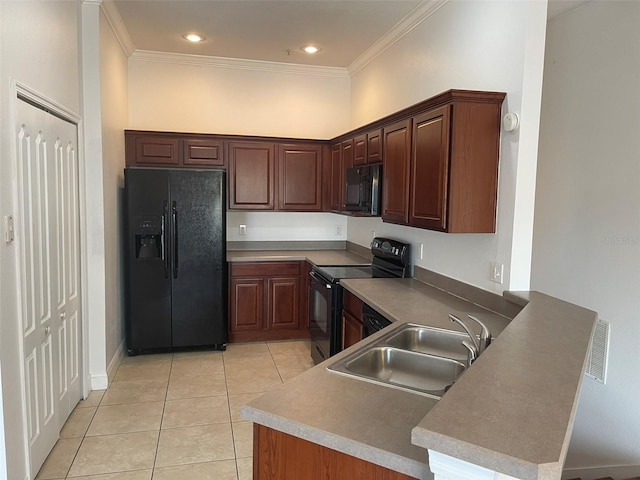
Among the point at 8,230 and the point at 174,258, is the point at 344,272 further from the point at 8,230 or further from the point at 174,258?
the point at 8,230

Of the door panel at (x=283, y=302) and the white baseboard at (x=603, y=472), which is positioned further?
the door panel at (x=283, y=302)

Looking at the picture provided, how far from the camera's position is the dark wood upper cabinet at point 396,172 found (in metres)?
2.94

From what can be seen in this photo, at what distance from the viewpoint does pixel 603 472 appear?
9.45 ft

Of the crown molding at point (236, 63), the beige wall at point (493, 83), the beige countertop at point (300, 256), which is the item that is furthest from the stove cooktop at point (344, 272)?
the crown molding at point (236, 63)

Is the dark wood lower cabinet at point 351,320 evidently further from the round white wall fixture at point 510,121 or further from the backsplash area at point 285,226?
the backsplash area at point 285,226

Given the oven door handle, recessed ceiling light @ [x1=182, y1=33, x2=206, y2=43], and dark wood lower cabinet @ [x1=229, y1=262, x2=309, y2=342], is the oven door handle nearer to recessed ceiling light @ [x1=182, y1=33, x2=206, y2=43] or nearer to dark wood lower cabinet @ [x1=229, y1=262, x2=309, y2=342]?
dark wood lower cabinet @ [x1=229, y1=262, x2=309, y2=342]

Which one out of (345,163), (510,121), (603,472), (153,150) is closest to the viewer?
(510,121)

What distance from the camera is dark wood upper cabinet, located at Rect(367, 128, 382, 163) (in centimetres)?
340

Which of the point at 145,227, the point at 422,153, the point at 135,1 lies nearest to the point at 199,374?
the point at 145,227

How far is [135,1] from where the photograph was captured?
340 centimetres

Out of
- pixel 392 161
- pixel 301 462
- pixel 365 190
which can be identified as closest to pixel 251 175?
pixel 365 190

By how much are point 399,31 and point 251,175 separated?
1.94m

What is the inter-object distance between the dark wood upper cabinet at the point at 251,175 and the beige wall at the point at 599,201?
256cm

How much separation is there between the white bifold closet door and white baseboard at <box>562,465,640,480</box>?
122 inches
